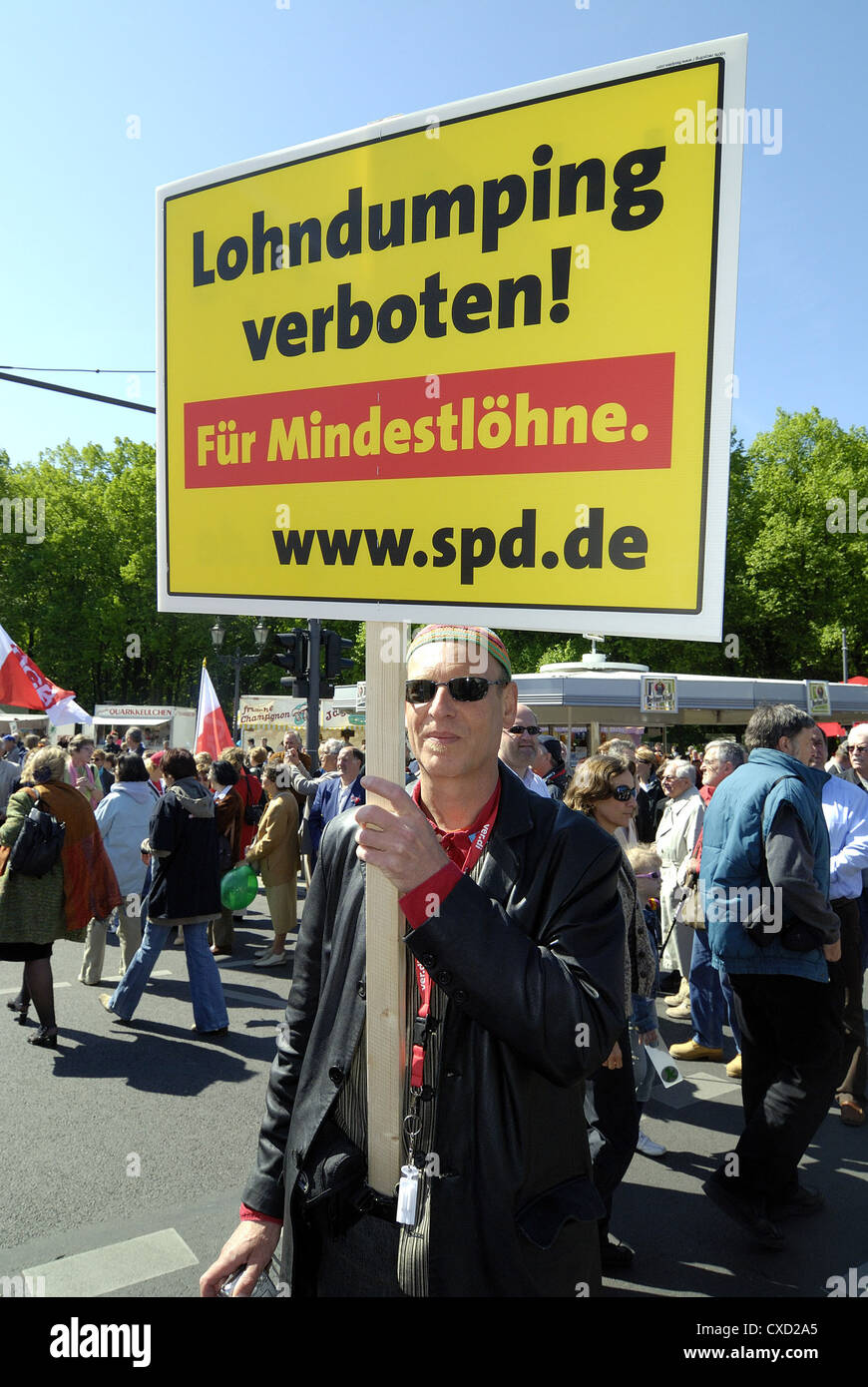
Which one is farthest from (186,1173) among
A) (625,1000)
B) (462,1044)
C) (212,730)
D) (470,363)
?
(212,730)

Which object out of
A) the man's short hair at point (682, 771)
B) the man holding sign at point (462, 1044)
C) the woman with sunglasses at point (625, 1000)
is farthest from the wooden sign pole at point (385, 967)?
the man's short hair at point (682, 771)

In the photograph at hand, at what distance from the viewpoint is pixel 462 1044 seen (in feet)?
5.20

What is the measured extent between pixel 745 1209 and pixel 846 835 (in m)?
2.20

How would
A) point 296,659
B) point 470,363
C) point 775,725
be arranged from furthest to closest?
point 296,659, point 775,725, point 470,363

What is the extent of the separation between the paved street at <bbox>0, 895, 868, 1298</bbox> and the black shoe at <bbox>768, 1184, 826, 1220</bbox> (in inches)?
2.2

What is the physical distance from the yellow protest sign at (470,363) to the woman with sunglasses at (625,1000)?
6.05ft

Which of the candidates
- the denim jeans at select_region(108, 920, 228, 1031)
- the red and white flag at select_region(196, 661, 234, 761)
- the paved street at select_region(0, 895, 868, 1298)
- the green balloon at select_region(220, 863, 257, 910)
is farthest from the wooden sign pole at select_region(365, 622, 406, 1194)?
the red and white flag at select_region(196, 661, 234, 761)

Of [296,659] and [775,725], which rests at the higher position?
[296,659]

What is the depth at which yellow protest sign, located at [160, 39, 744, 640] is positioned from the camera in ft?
4.80

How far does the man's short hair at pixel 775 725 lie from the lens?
4.35 m

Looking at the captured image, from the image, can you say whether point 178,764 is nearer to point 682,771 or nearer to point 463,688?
point 682,771

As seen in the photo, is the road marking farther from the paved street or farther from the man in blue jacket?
the man in blue jacket

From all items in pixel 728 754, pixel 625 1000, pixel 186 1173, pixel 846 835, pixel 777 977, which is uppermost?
pixel 728 754
